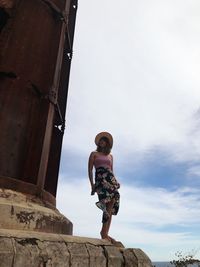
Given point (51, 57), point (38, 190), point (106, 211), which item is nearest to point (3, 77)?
point (51, 57)

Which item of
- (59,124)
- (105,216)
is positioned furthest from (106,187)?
(59,124)

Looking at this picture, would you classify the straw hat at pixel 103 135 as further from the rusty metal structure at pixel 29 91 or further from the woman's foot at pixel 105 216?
the woman's foot at pixel 105 216

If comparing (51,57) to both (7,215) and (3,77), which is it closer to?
(3,77)

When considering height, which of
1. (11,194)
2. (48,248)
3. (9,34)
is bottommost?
(48,248)

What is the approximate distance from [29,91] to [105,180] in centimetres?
158

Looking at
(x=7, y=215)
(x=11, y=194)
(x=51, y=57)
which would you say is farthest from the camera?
(x=51, y=57)

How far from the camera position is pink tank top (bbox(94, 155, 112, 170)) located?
4641 millimetres

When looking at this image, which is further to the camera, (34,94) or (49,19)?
(49,19)

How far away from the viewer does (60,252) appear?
3.22m

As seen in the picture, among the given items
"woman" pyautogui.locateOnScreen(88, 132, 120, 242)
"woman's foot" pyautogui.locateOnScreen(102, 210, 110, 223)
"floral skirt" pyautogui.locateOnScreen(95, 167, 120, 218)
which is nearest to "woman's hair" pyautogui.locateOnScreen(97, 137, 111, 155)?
"woman" pyautogui.locateOnScreen(88, 132, 120, 242)

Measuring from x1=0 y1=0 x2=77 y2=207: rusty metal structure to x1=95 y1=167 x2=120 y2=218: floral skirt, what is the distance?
69 cm

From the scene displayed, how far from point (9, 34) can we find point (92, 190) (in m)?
2.37

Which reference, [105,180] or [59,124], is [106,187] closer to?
[105,180]

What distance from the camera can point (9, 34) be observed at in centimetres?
477
